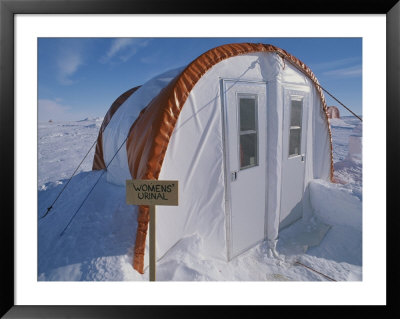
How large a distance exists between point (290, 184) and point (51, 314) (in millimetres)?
3188

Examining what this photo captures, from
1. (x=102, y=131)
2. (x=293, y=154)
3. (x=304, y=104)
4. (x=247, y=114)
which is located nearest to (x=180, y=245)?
(x=247, y=114)

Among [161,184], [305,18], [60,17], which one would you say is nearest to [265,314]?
[161,184]

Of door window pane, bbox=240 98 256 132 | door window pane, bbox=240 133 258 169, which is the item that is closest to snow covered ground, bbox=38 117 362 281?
door window pane, bbox=240 133 258 169

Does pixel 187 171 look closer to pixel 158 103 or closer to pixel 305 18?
pixel 158 103

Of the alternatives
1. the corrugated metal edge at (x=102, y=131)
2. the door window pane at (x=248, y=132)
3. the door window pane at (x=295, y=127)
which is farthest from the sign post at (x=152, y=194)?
the corrugated metal edge at (x=102, y=131)

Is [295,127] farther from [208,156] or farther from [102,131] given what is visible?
[102,131]

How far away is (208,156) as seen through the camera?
8.41ft

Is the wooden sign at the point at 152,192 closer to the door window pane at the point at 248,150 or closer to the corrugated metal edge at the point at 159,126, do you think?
the corrugated metal edge at the point at 159,126

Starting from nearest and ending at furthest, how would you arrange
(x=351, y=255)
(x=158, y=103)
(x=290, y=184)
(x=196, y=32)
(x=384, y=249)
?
(x=384, y=249), (x=196, y=32), (x=158, y=103), (x=351, y=255), (x=290, y=184)

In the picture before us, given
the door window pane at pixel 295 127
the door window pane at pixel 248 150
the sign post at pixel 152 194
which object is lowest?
the sign post at pixel 152 194

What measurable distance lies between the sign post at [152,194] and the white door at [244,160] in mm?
1113

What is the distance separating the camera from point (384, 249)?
177 centimetres

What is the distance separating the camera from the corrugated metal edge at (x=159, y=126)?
2111mm

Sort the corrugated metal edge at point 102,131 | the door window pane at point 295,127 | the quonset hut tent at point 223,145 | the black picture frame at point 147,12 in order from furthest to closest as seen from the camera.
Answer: the corrugated metal edge at point 102,131
the door window pane at point 295,127
the quonset hut tent at point 223,145
the black picture frame at point 147,12
